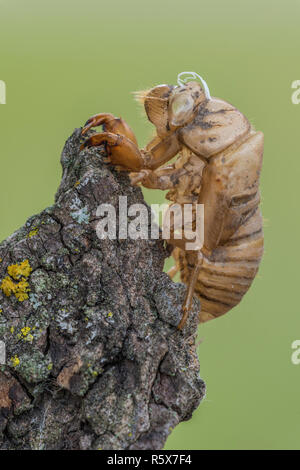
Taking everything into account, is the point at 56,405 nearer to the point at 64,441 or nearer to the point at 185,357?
the point at 64,441

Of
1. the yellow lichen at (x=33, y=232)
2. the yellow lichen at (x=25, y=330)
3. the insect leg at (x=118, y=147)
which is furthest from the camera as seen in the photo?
the insect leg at (x=118, y=147)

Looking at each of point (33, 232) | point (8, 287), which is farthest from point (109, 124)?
point (8, 287)

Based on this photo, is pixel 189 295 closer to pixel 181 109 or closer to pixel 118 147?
pixel 118 147

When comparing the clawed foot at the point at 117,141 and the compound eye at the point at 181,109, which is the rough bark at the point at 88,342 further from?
the compound eye at the point at 181,109

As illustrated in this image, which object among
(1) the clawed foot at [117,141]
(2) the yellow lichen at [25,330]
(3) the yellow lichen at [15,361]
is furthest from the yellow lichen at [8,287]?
(1) the clawed foot at [117,141]

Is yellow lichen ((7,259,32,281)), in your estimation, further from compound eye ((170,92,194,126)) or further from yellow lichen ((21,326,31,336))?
compound eye ((170,92,194,126))

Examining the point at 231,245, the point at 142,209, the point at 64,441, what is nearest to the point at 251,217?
the point at 231,245
